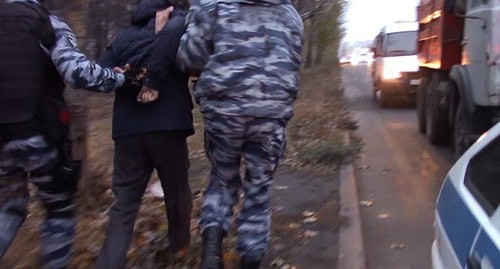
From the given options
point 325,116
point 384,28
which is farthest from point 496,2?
point 384,28

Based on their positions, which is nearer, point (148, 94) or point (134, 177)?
point (148, 94)

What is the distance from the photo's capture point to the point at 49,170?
14.0 feet

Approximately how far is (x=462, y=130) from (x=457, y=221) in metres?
5.56

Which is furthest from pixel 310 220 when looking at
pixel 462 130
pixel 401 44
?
pixel 401 44

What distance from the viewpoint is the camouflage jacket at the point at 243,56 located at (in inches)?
170

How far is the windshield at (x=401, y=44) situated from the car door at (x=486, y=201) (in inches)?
674

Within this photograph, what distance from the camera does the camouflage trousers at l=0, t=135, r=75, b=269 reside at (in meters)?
4.20

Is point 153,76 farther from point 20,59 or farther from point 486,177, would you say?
point 486,177

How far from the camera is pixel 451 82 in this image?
9.80m

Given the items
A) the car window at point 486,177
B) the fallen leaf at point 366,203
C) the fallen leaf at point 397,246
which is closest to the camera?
the car window at point 486,177

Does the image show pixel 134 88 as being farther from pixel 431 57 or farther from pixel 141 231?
pixel 431 57

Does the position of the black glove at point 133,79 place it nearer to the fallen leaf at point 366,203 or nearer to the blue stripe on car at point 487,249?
the blue stripe on car at point 487,249

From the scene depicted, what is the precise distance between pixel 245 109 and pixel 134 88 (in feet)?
2.38

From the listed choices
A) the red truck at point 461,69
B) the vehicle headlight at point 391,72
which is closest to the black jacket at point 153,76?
the red truck at point 461,69
